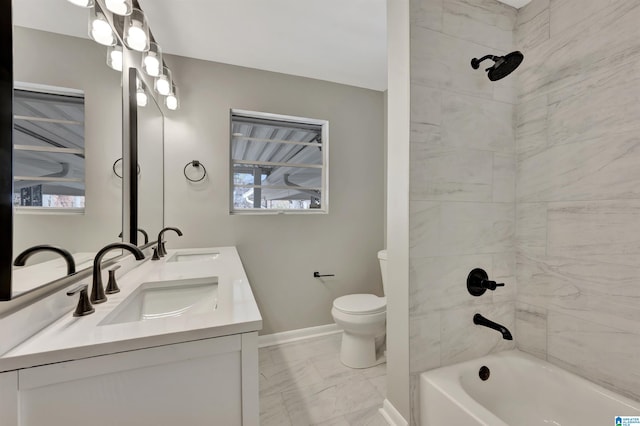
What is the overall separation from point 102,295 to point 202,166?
1.40 meters

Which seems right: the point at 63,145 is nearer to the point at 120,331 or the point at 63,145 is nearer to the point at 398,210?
the point at 120,331

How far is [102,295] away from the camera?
3.22 ft

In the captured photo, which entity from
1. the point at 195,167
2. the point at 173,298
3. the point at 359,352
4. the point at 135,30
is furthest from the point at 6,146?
the point at 359,352

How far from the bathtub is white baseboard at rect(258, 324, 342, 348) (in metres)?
1.29

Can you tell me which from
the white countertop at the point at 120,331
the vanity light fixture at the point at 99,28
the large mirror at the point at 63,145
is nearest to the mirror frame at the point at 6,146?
the large mirror at the point at 63,145

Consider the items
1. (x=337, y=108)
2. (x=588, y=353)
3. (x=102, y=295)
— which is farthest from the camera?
(x=337, y=108)

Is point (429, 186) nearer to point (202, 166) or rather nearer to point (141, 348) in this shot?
point (141, 348)

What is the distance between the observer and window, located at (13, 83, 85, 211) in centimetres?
73

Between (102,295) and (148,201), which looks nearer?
(102,295)

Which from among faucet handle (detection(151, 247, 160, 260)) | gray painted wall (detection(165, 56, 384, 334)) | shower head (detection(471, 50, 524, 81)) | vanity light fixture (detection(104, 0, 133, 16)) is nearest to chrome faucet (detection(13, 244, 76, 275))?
faucet handle (detection(151, 247, 160, 260))

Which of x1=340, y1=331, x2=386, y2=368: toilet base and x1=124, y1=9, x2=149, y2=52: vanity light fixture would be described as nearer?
x1=124, y1=9, x2=149, y2=52: vanity light fixture

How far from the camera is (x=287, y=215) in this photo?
243 cm

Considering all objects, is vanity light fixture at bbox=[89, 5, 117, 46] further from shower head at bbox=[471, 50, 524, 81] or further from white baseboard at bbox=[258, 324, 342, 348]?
white baseboard at bbox=[258, 324, 342, 348]

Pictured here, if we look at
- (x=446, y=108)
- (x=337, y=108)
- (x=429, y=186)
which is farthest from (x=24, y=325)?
(x=337, y=108)
